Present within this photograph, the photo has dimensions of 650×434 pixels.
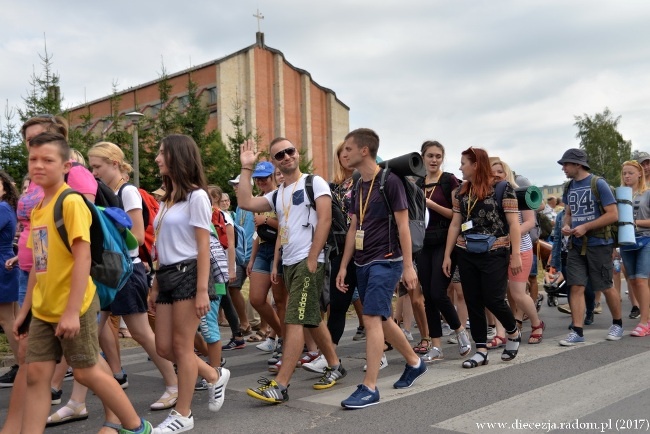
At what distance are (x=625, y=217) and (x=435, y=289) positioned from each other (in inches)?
106

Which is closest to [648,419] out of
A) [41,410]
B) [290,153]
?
[290,153]

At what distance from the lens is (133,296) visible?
5.11 meters

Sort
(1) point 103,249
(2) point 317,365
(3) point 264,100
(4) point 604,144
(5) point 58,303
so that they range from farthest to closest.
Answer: (4) point 604,144, (3) point 264,100, (2) point 317,365, (1) point 103,249, (5) point 58,303

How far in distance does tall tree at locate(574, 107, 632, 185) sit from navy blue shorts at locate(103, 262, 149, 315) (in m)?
55.5

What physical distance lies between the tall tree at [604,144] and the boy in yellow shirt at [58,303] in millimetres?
56808

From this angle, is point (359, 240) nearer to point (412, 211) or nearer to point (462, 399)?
point (412, 211)

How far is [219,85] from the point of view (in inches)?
1652

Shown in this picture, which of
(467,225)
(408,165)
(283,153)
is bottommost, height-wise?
(467,225)

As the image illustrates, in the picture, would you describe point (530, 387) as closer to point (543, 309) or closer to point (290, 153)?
point (290, 153)

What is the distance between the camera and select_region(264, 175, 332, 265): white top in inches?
211

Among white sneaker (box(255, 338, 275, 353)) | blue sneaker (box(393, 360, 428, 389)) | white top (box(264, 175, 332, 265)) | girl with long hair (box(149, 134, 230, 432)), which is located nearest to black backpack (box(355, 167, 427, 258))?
white top (box(264, 175, 332, 265))

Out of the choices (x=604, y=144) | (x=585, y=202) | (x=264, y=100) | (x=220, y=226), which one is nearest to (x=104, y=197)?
(x=220, y=226)

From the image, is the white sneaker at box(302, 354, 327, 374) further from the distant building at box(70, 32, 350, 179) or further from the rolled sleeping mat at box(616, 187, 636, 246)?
the distant building at box(70, 32, 350, 179)

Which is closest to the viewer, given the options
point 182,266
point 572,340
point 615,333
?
point 182,266
